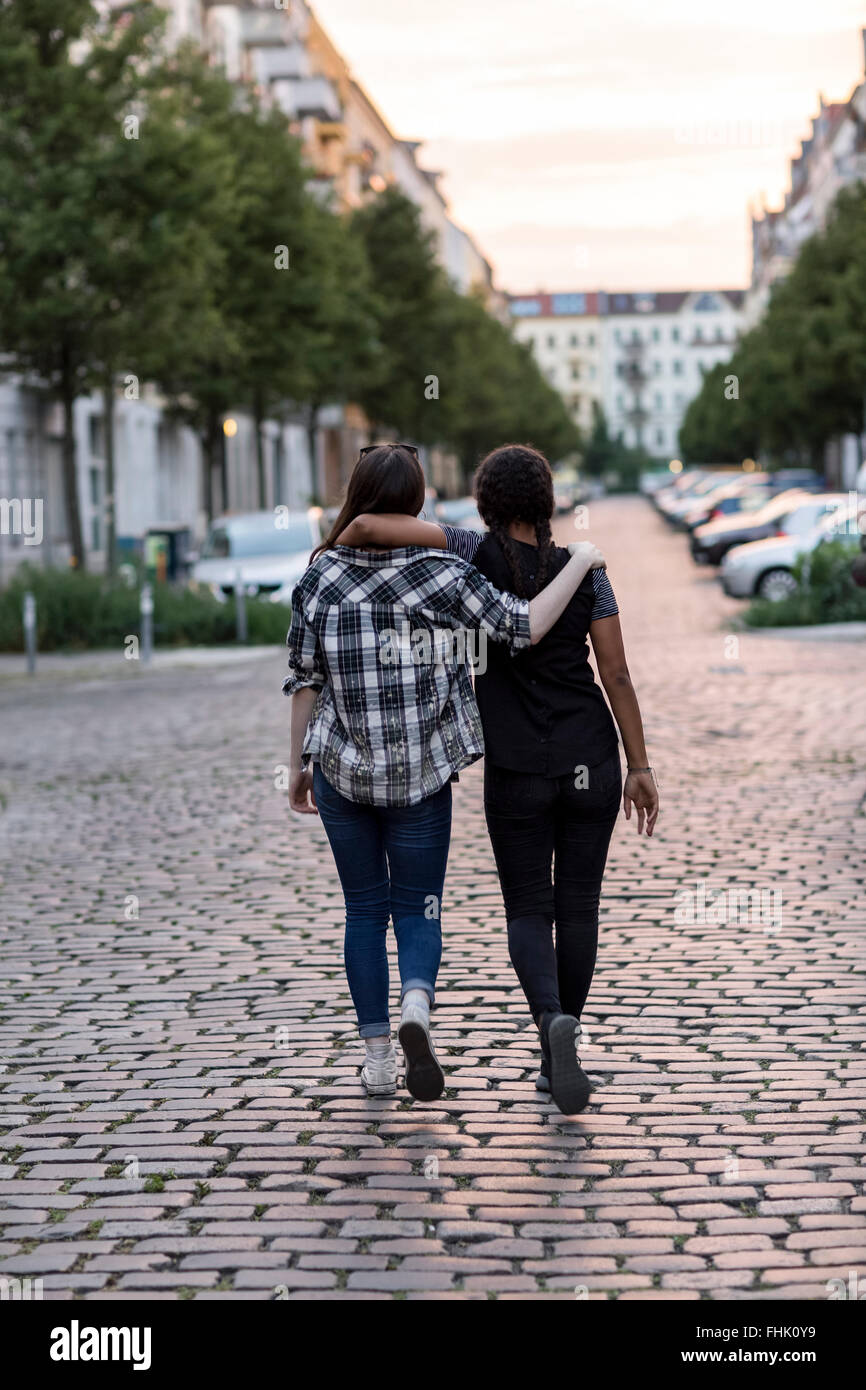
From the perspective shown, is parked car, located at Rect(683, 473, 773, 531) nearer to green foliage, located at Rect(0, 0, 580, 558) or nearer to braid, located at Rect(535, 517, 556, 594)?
green foliage, located at Rect(0, 0, 580, 558)

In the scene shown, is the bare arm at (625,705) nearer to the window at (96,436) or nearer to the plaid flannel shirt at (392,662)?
the plaid flannel shirt at (392,662)

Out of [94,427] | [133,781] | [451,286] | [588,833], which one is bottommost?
[133,781]

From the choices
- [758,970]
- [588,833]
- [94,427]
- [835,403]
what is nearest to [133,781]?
[758,970]

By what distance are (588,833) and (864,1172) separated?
1148 millimetres

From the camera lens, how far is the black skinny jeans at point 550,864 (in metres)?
5.28

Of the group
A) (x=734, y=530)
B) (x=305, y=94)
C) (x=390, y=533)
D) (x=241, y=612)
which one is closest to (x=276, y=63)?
(x=305, y=94)

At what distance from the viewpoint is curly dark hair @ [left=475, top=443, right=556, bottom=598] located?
205 inches

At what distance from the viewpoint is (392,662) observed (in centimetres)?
524

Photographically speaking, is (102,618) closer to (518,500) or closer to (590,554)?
(518,500)

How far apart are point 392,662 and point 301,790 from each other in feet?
1.68

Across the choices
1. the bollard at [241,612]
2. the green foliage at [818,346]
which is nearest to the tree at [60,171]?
the bollard at [241,612]

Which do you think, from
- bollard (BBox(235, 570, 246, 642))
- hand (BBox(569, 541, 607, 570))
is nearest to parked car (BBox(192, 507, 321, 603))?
bollard (BBox(235, 570, 246, 642))
